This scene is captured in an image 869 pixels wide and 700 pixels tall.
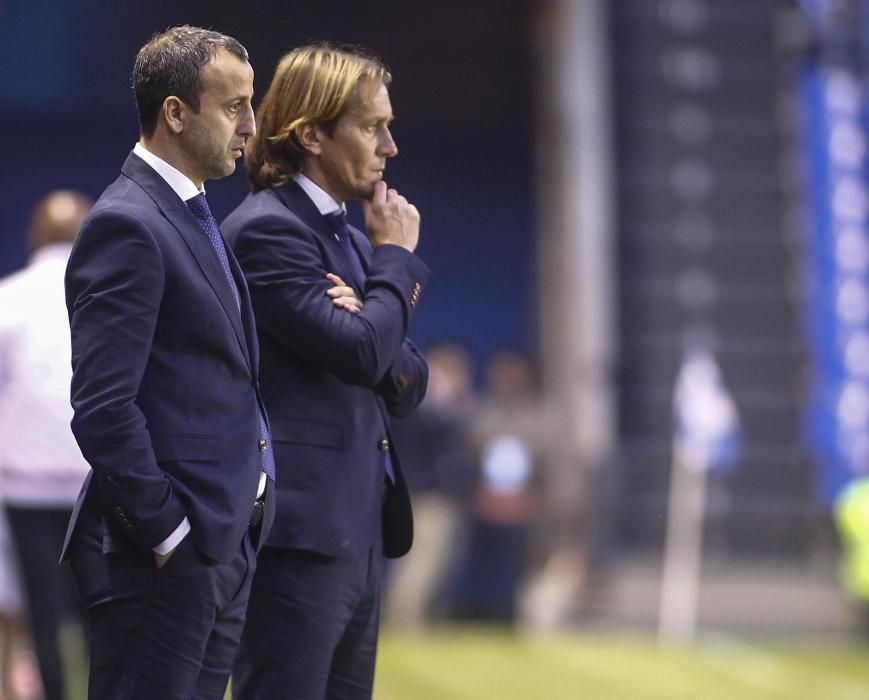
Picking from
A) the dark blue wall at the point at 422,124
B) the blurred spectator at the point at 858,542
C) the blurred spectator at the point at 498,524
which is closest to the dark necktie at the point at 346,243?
the blurred spectator at the point at 858,542

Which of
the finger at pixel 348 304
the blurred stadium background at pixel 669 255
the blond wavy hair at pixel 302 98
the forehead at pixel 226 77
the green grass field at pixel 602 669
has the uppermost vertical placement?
the blurred stadium background at pixel 669 255

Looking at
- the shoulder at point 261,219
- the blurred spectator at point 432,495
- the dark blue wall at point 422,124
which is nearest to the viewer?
the shoulder at point 261,219

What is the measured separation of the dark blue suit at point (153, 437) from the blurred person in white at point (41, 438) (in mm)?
2380

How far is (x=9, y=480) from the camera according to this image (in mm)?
5289

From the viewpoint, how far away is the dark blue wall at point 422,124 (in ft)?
46.4

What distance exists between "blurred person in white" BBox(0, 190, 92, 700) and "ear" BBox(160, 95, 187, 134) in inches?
95.6

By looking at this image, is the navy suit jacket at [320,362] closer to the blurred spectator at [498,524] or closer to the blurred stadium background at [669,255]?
the blurred stadium background at [669,255]

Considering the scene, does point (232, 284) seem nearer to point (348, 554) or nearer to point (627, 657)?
point (348, 554)

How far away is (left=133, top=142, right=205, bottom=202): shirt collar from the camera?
9.59ft

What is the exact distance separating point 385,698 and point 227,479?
5211 millimetres

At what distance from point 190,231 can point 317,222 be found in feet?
1.64

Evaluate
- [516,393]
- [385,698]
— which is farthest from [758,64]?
[385,698]

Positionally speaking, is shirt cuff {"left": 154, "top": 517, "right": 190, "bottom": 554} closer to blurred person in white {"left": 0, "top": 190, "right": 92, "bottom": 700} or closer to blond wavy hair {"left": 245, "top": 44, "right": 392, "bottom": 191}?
blond wavy hair {"left": 245, "top": 44, "right": 392, "bottom": 191}

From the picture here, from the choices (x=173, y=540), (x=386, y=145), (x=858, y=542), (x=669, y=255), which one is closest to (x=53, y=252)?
(x=386, y=145)
